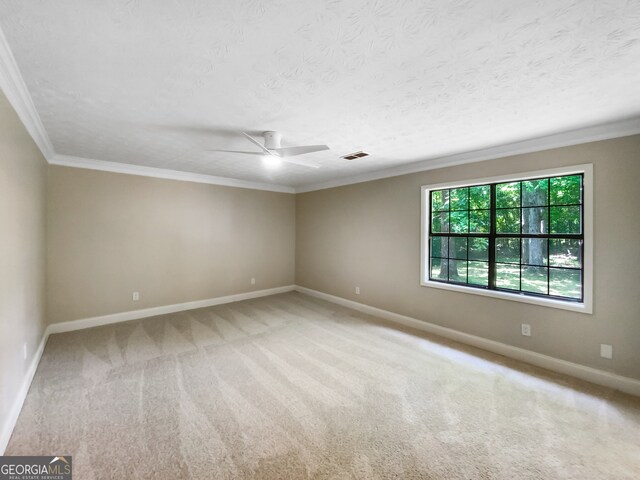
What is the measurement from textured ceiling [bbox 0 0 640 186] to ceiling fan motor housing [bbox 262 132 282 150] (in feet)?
0.34

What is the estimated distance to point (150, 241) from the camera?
4320 millimetres

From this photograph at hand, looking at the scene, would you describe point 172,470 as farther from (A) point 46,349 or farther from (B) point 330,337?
(A) point 46,349

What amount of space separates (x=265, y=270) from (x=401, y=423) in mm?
4215

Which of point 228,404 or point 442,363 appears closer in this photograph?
point 228,404

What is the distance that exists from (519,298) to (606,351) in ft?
2.57

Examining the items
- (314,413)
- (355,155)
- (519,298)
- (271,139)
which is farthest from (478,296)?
(271,139)

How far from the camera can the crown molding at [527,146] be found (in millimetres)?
2451

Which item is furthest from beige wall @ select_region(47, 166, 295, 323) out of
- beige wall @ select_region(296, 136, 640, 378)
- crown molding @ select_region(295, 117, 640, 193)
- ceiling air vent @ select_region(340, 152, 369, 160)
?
crown molding @ select_region(295, 117, 640, 193)

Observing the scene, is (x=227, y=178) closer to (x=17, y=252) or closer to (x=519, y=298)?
(x=17, y=252)

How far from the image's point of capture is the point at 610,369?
99.2 inches

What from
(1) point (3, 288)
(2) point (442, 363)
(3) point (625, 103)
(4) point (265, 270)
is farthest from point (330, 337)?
(3) point (625, 103)

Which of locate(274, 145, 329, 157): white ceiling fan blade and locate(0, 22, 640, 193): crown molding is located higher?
locate(0, 22, 640, 193): crown molding

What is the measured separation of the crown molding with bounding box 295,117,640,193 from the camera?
2451mm

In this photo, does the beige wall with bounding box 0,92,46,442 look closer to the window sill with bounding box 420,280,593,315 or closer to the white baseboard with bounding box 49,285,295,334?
the white baseboard with bounding box 49,285,295,334
